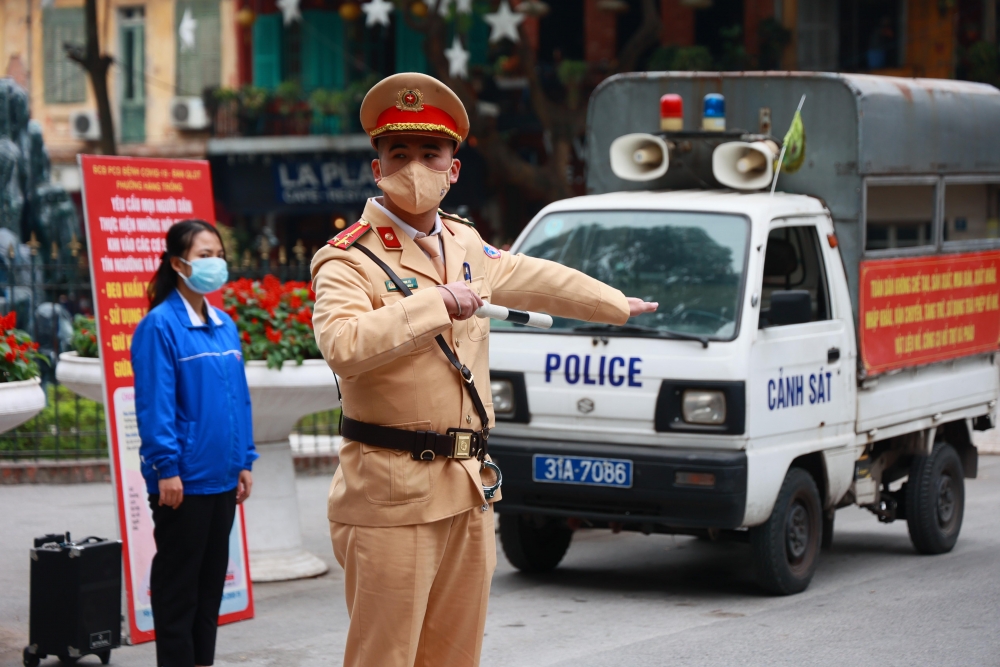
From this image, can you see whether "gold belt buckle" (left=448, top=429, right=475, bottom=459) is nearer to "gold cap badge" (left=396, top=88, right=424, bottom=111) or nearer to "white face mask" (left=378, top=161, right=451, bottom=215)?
"white face mask" (left=378, top=161, right=451, bottom=215)

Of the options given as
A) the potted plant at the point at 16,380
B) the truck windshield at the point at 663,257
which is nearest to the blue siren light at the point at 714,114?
the truck windshield at the point at 663,257

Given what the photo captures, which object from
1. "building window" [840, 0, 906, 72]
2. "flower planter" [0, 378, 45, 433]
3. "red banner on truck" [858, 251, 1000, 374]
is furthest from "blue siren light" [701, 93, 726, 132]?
"building window" [840, 0, 906, 72]

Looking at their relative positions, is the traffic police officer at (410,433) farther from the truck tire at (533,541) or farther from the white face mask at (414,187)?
the truck tire at (533,541)

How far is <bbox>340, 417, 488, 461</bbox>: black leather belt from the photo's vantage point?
11.5 ft

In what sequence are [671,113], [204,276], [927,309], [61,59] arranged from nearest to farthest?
[204,276], [671,113], [927,309], [61,59]

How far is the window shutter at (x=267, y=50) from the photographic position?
92.6 feet

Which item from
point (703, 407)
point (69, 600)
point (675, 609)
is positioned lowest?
point (675, 609)

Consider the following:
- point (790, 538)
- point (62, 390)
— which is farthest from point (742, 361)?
point (62, 390)

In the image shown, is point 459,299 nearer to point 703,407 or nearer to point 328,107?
point 703,407

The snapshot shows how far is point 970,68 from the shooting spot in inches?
876

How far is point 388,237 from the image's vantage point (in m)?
3.56

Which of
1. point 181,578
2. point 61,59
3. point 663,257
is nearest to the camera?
point 181,578

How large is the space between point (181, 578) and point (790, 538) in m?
3.40

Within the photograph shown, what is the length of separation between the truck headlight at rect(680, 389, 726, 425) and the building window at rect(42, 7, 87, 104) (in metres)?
25.4
